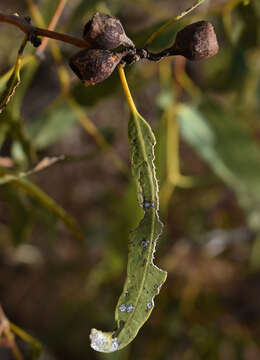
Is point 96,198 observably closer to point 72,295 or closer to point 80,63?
point 72,295

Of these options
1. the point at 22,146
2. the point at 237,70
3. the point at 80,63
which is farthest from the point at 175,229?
the point at 80,63

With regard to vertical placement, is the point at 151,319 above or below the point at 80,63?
below

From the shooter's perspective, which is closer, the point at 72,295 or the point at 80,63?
the point at 80,63

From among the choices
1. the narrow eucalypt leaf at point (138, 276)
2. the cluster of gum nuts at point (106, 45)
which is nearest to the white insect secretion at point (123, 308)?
the narrow eucalypt leaf at point (138, 276)

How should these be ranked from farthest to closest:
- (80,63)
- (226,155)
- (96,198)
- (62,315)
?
1. (96,198)
2. (62,315)
3. (226,155)
4. (80,63)

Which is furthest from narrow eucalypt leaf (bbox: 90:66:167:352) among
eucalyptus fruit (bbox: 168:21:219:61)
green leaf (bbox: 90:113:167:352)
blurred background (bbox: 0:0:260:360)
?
blurred background (bbox: 0:0:260:360)

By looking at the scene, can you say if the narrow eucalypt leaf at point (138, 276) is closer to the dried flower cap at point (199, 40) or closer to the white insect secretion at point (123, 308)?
the white insect secretion at point (123, 308)
